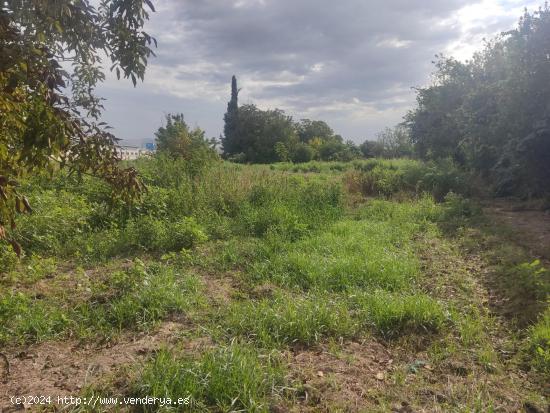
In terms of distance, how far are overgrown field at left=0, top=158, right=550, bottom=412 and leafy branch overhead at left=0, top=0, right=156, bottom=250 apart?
11.0 inches

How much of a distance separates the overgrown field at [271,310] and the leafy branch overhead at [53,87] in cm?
28

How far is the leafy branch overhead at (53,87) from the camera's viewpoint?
1937 mm

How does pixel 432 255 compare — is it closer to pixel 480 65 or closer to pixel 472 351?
pixel 472 351

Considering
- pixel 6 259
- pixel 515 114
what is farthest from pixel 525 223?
pixel 6 259

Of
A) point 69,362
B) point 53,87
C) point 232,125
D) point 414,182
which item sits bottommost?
point 69,362

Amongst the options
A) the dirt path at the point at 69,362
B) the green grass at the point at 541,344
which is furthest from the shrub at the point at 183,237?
the green grass at the point at 541,344

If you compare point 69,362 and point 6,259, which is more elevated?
point 6,259

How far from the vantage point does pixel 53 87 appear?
2.15 meters

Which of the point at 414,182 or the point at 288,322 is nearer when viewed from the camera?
the point at 288,322

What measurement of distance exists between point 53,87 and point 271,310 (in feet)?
8.31

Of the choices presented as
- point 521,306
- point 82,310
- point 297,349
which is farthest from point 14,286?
point 521,306

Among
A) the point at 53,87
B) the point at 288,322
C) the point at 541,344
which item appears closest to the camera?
the point at 53,87

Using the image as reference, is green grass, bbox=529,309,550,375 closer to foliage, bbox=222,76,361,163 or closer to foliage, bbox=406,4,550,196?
foliage, bbox=406,4,550,196

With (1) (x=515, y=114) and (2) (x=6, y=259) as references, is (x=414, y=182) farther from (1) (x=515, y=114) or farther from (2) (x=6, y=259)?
(2) (x=6, y=259)
